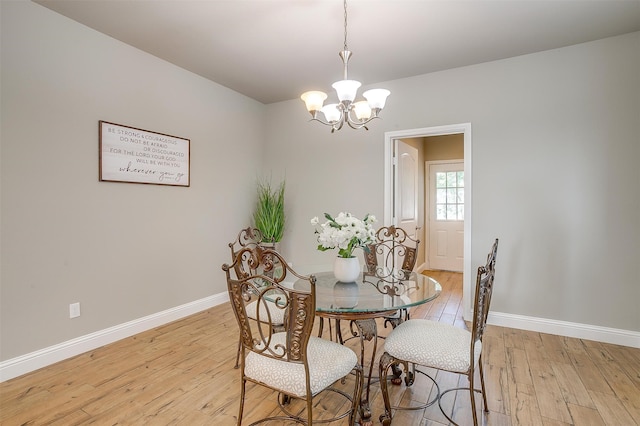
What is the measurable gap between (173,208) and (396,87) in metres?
2.82

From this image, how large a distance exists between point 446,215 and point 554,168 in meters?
2.96

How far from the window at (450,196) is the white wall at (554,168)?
2.56 metres

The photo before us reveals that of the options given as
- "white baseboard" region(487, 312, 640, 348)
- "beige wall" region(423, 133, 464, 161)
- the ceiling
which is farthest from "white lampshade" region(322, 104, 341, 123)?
"beige wall" region(423, 133, 464, 161)

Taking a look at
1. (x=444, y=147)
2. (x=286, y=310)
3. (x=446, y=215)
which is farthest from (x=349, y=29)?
(x=446, y=215)

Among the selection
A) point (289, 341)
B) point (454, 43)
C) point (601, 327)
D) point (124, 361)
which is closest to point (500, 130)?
point (454, 43)

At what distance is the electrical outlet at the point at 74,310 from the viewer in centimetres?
265

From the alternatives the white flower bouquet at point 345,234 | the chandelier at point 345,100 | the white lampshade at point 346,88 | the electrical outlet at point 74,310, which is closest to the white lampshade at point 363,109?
the chandelier at point 345,100

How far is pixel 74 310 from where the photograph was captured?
267cm

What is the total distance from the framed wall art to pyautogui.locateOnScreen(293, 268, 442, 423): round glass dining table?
6.46 feet

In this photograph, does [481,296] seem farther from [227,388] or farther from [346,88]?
[227,388]

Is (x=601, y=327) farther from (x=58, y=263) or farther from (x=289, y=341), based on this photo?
(x=58, y=263)

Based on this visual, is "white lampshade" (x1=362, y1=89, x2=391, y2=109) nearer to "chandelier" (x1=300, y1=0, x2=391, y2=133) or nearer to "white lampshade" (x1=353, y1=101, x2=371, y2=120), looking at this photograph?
"chandelier" (x1=300, y1=0, x2=391, y2=133)

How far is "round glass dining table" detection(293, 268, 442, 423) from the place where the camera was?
1.69m

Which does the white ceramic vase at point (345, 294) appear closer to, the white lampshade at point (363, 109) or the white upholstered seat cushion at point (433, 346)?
the white upholstered seat cushion at point (433, 346)
